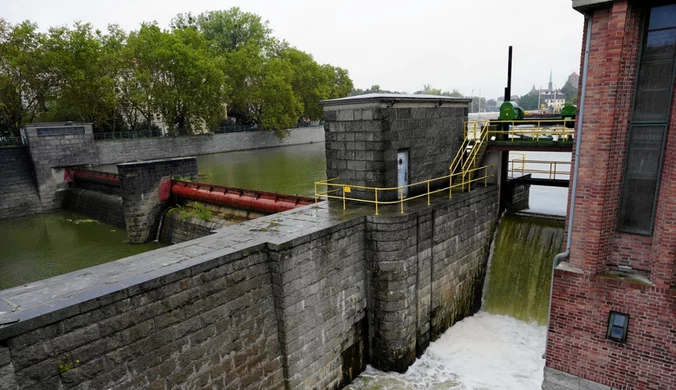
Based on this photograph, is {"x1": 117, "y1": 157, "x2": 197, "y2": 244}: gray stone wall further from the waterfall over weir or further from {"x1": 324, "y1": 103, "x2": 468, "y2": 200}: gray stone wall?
the waterfall over weir

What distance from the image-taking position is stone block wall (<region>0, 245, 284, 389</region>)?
481cm

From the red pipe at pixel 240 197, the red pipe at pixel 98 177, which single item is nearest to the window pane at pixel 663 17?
the red pipe at pixel 240 197

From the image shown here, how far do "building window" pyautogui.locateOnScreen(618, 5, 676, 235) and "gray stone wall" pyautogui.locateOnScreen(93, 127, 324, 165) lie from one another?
28.3 metres

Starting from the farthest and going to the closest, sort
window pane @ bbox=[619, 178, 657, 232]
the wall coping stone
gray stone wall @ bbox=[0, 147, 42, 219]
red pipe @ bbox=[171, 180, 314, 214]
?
gray stone wall @ bbox=[0, 147, 42, 219], red pipe @ bbox=[171, 180, 314, 214], window pane @ bbox=[619, 178, 657, 232], the wall coping stone

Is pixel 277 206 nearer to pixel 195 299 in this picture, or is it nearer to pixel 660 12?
pixel 195 299

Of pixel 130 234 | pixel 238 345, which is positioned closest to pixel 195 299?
pixel 238 345

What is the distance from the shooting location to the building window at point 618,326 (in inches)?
256

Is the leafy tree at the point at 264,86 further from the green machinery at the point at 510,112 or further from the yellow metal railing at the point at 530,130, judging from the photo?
the green machinery at the point at 510,112

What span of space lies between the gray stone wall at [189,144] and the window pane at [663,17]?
2858 cm

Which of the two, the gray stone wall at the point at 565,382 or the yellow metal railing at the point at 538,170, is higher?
the yellow metal railing at the point at 538,170

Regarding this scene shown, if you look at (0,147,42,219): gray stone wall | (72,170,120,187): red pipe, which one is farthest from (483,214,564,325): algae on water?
(0,147,42,219): gray stone wall

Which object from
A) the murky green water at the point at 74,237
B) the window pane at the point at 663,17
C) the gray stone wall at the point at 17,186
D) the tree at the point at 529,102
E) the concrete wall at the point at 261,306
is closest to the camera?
the concrete wall at the point at 261,306

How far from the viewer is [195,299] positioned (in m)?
6.34

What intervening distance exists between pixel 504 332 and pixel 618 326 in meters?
4.98
